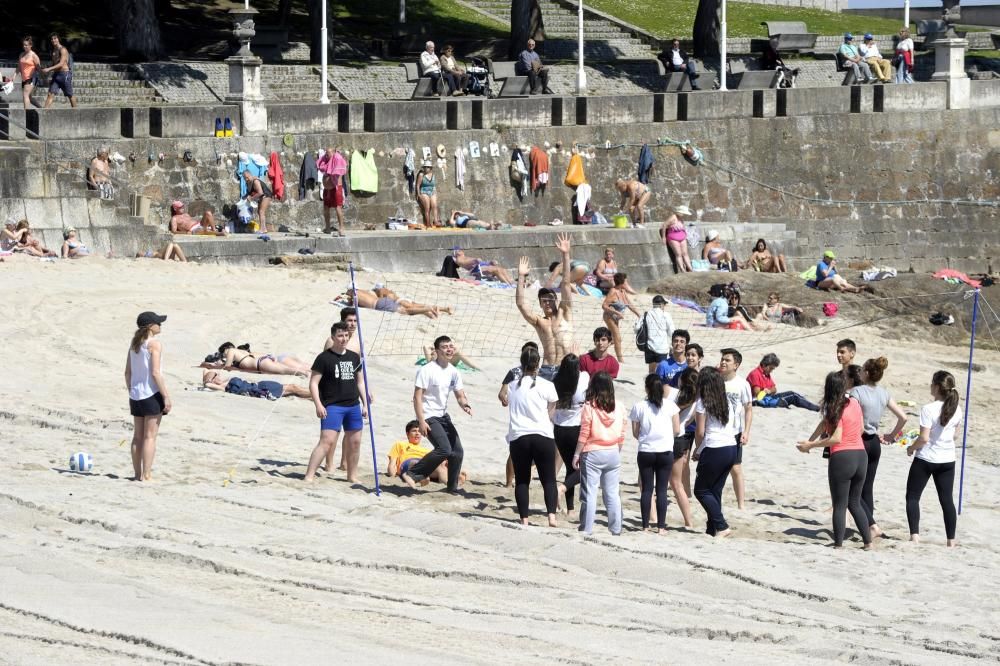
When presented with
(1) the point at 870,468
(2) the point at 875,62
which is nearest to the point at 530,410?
(1) the point at 870,468

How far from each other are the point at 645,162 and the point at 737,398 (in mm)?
14466

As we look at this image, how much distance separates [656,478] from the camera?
9984 mm

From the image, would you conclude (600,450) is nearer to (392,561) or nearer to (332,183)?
(392,561)

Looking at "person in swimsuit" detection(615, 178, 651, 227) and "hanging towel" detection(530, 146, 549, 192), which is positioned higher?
"hanging towel" detection(530, 146, 549, 192)

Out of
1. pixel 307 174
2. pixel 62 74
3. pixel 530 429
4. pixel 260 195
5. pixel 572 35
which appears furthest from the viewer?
pixel 572 35

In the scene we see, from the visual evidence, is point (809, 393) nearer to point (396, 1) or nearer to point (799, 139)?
point (799, 139)

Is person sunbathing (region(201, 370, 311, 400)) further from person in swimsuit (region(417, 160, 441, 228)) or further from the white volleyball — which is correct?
person in swimsuit (region(417, 160, 441, 228))

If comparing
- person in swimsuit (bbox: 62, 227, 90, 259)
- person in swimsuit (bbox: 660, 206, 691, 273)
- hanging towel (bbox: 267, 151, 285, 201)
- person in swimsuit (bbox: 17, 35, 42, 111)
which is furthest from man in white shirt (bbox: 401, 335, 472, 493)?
person in swimsuit (bbox: 17, 35, 42, 111)

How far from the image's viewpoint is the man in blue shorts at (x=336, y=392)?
34.0 feet

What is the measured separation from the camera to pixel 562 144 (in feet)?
79.0

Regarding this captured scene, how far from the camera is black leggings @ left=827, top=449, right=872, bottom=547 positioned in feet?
32.2

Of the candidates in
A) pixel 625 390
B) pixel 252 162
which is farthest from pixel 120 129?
pixel 625 390

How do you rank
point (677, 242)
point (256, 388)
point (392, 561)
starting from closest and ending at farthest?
point (392, 561) → point (256, 388) → point (677, 242)

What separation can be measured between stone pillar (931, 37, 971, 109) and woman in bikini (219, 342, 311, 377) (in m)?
15.6
